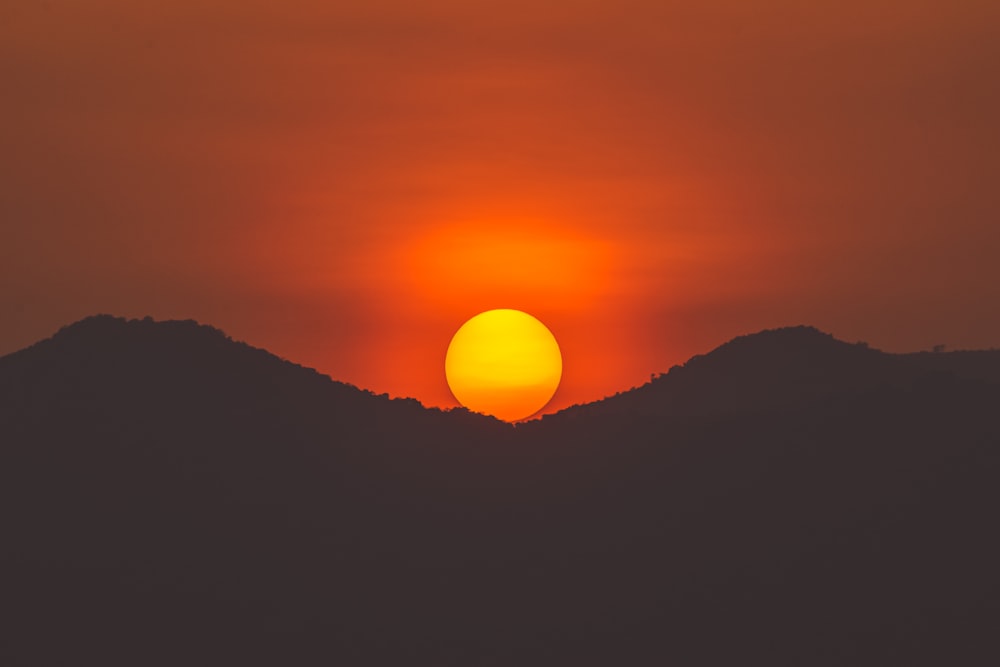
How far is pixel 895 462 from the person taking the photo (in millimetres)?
77875

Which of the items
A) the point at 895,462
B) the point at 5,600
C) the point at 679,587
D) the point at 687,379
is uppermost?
the point at 687,379

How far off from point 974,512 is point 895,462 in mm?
5293

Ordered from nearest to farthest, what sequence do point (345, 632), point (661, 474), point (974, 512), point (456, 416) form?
point (345, 632) < point (974, 512) < point (661, 474) < point (456, 416)

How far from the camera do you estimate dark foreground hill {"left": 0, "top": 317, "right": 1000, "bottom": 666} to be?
6775cm

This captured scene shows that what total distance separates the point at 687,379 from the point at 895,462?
990 inches

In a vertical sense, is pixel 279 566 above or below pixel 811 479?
below

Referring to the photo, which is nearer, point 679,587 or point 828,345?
point 679,587

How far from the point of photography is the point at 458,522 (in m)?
76.0

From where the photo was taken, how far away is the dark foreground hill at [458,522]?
222 feet

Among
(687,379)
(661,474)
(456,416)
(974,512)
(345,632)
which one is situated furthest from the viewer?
(687,379)

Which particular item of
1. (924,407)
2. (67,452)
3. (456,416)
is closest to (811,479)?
(924,407)

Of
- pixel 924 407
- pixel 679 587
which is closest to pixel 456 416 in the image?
pixel 679 587

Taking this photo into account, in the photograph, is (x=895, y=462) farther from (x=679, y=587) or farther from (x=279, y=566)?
(x=279, y=566)

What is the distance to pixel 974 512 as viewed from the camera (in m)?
73.9
